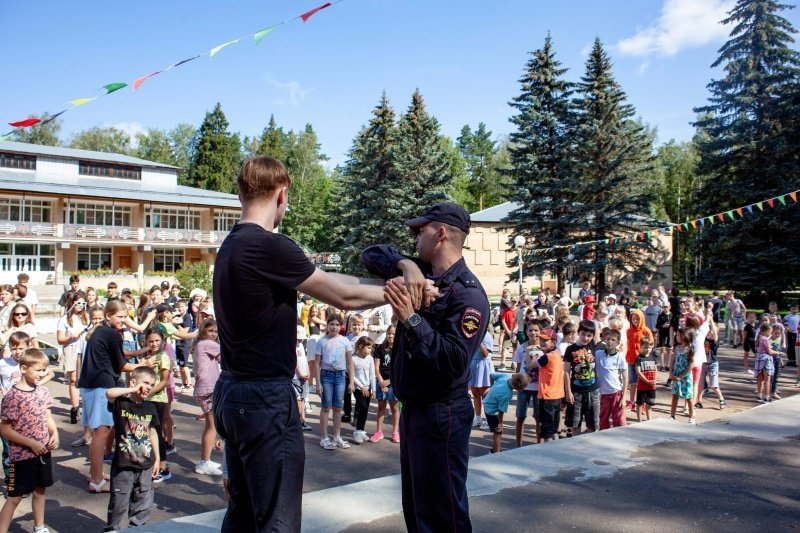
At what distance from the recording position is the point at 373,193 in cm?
4084

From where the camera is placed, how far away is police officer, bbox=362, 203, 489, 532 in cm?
308

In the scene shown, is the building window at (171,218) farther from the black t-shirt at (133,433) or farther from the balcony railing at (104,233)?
the black t-shirt at (133,433)

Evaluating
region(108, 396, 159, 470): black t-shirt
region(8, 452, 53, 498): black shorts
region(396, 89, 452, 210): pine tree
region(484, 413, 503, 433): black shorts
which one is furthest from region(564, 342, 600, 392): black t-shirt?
region(396, 89, 452, 210): pine tree

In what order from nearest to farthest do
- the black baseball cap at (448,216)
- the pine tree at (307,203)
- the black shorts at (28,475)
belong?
1. the black baseball cap at (448,216)
2. the black shorts at (28,475)
3. the pine tree at (307,203)

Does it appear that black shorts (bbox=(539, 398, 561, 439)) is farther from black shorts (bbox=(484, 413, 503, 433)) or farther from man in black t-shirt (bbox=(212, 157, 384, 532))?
man in black t-shirt (bbox=(212, 157, 384, 532))

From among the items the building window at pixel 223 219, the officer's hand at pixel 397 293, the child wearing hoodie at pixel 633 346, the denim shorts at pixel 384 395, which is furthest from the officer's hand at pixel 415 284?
the building window at pixel 223 219

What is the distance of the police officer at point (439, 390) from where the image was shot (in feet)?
10.1

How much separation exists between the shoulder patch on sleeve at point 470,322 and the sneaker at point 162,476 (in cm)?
537

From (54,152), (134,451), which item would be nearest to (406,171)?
(54,152)

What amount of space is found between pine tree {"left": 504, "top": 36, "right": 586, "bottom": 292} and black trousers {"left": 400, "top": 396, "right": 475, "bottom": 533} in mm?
32365

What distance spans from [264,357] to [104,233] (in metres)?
48.4

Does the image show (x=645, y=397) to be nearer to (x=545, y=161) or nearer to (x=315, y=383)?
(x=315, y=383)

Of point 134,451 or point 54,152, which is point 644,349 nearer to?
point 134,451

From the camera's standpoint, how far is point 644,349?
35.4 ft
